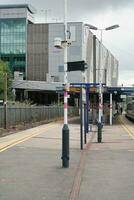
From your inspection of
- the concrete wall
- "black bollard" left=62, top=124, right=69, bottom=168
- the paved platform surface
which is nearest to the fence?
the paved platform surface

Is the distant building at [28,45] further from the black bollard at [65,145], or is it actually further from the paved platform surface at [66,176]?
the black bollard at [65,145]

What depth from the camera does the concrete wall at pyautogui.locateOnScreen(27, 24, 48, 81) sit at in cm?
13738

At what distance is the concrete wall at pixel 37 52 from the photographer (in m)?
137

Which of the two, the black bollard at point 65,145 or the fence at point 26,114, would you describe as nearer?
the black bollard at point 65,145

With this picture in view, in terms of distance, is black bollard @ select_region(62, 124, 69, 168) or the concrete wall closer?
black bollard @ select_region(62, 124, 69, 168)

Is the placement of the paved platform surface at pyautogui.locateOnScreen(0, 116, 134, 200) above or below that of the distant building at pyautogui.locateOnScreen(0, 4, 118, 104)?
below

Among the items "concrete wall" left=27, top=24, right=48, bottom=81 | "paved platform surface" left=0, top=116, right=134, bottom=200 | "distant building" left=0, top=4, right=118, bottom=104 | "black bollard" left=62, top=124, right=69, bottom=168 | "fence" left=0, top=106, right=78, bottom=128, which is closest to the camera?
"paved platform surface" left=0, top=116, right=134, bottom=200

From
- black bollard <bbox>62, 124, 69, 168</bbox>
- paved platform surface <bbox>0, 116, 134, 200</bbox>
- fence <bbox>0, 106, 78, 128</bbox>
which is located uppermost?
black bollard <bbox>62, 124, 69, 168</bbox>

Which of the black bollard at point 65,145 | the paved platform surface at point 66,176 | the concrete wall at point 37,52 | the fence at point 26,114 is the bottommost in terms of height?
the fence at point 26,114

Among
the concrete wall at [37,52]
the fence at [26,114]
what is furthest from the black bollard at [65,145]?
the concrete wall at [37,52]

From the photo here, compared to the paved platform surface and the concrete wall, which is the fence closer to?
the paved platform surface

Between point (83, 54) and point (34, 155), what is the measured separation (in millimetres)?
112518

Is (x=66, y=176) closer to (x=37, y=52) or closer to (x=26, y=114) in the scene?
(x=26, y=114)

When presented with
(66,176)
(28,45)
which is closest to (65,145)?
(66,176)
